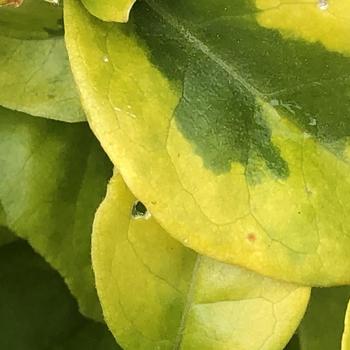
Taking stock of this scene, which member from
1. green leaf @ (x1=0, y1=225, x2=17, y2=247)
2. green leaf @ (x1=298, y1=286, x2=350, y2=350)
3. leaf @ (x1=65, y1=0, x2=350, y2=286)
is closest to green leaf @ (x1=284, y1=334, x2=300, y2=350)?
green leaf @ (x1=298, y1=286, x2=350, y2=350)

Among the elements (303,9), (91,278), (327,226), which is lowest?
(91,278)

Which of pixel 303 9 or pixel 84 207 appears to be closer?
pixel 303 9

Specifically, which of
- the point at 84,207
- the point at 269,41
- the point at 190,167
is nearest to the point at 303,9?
the point at 269,41

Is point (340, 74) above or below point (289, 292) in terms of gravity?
above

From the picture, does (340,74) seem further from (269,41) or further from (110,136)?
(110,136)

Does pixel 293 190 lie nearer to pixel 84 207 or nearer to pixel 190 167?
pixel 190 167

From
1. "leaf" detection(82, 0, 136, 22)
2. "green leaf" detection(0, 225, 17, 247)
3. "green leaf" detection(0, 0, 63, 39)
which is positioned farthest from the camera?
"green leaf" detection(0, 225, 17, 247)

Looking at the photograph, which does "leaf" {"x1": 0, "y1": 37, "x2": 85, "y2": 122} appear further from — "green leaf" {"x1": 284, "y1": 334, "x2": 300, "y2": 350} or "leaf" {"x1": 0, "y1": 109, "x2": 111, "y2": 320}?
"green leaf" {"x1": 284, "y1": 334, "x2": 300, "y2": 350}

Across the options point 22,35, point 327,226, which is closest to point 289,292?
point 327,226
